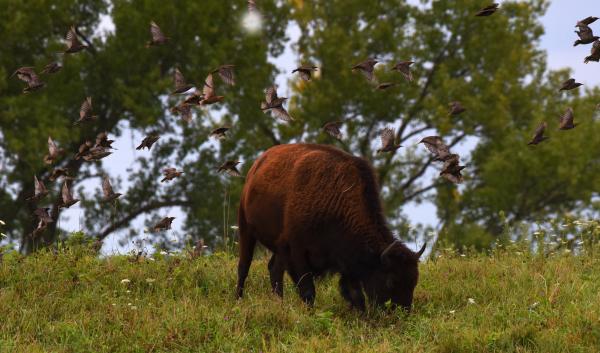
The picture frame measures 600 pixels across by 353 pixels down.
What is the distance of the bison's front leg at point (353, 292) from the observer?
27.5 ft

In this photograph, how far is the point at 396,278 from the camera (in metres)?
8.12

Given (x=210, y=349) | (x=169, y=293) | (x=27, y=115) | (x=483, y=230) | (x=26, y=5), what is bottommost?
(x=210, y=349)

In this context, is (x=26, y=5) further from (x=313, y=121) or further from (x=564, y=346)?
(x=564, y=346)

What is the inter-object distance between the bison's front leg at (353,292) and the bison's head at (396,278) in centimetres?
19

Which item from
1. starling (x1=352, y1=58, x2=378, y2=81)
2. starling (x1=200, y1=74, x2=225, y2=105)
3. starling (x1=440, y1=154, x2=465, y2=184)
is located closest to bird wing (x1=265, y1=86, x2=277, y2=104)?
starling (x1=200, y1=74, x2=225, y2=105)

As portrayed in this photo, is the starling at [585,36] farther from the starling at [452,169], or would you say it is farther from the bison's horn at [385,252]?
the bison's horn at [385,252]

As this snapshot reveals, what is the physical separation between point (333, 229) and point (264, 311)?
4.09 feet

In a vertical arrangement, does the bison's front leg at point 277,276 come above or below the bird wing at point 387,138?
below

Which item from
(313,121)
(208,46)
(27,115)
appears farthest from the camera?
(313,121)

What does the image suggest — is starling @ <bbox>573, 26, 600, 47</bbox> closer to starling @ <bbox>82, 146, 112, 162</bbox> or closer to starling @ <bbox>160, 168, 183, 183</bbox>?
starling @ <bbox>160, 168, 183, 183</bbox>

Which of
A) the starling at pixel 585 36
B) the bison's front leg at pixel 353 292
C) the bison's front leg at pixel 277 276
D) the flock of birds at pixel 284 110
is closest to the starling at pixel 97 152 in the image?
the flock of birds at pixel 284 110

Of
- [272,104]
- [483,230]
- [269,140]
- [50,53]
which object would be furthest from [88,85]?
[272,104]

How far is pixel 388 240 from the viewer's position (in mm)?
8375

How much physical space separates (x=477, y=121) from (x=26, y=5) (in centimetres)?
1596
